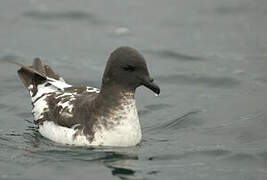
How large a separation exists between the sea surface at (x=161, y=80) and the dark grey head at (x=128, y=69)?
3.53 feet

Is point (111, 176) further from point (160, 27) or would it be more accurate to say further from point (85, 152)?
point (160, 27)

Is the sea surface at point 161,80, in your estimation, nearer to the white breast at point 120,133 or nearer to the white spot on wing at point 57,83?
the white breast at point 120,133

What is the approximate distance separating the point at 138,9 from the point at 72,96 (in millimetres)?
8189

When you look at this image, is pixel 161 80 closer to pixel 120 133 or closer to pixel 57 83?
pixel 57 83

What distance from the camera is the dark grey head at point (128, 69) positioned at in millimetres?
10750

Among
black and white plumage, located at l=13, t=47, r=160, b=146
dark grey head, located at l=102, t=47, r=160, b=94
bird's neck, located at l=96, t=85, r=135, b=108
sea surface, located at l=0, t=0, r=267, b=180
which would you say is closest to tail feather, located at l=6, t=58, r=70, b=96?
sea surface, located at l=0, t=0, r=267, b=180

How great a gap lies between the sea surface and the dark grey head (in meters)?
1.08

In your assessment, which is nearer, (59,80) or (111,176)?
(111,176)

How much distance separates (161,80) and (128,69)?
4.83 meters

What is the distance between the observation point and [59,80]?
43.4 feet

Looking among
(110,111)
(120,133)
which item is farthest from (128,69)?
(120,133)

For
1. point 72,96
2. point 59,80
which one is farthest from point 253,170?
point 59,80

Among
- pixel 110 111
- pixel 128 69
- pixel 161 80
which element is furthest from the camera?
pixel 161 80

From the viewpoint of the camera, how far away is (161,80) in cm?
1559
